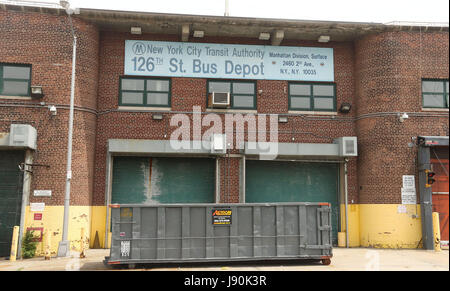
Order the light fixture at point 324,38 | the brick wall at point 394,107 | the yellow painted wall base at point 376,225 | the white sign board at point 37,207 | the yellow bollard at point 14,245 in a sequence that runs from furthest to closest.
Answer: the light fixture at point 324,38 → the brick wall at point 394,107 → the yellow painted wall base at point 376,225 → the white sign board at point 37,207 → the yellow bollard at point 14,245

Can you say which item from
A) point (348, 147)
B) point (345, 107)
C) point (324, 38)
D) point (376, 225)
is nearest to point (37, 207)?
point (348, 147)

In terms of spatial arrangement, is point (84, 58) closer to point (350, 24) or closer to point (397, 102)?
point (350, 24)

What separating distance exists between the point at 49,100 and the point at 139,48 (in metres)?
4.68

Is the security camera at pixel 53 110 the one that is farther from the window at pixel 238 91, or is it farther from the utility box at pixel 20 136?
the window at pixel 238 91

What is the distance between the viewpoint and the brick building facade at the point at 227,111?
17891mm

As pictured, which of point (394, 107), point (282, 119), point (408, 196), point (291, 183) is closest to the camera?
point (408, 196)

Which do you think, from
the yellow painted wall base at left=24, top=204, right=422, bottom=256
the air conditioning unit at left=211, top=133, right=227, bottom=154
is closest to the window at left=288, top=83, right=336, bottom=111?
the air conditioning unit at left=211, top=133, right=227, bottom=154

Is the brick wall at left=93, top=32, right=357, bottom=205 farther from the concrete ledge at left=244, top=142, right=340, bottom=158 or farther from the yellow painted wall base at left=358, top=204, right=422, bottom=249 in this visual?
the yellow painted wall base at left=358, top=204, right=422, bottom=249

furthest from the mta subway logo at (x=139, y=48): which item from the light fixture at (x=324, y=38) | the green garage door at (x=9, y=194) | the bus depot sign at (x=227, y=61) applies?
the light fixture at (x=324, y=38)

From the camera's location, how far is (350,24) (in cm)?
1920

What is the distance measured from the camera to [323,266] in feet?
44.9

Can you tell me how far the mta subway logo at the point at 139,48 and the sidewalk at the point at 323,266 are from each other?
898 cm

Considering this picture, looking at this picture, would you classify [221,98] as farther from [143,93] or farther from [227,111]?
[143,93]
